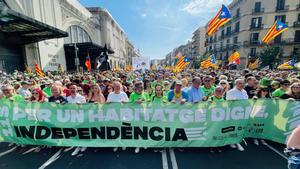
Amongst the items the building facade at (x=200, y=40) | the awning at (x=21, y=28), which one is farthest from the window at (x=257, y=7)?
the awning at (x=21, y=28)

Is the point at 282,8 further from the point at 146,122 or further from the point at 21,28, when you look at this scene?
the point at 21,28

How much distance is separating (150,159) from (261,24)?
43.1m

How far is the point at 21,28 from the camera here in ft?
45.5

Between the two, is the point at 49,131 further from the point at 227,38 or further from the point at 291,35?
the point at 227,38

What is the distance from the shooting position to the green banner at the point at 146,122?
340cm

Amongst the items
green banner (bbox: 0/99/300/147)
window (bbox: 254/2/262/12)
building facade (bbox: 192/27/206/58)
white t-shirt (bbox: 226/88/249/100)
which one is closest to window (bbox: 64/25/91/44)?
green banner (bbox: 0/99/300/147)

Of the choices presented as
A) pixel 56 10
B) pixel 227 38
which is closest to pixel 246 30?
pixel 227 38

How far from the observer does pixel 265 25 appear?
114 feet

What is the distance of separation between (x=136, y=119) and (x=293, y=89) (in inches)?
148

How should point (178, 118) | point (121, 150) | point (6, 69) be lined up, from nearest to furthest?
point (178, 118)
point (121, 150)
point (6, 69)

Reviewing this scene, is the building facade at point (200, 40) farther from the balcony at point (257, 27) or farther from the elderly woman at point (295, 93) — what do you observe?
the elderly woman at point (295, 93)

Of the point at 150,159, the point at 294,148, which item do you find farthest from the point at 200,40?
the point at 294,148

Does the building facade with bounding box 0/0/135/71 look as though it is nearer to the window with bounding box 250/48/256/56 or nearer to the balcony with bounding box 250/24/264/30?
the balcony with bounding box 250/24/264/30

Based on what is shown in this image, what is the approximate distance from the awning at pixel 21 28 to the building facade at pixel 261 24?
3608cm
